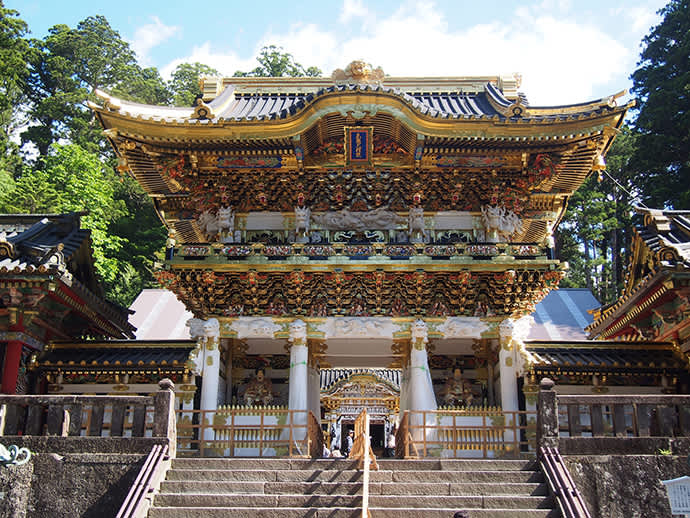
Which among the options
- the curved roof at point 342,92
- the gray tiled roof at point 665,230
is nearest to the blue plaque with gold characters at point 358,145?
the curved roof at point 342,92

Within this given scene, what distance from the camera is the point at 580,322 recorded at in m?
24.5

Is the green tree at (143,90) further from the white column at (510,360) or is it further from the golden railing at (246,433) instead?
the white column at (510,360)

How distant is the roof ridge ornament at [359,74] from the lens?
51.1ft

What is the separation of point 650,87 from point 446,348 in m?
19.4

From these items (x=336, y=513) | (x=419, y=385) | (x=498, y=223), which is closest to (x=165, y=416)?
(x=336, y=513)

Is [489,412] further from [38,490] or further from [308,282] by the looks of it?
[38,490]

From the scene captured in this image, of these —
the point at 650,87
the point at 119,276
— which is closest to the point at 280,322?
the point at 119,276

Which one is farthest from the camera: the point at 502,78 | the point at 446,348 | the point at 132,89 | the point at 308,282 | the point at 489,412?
the point at 132,89

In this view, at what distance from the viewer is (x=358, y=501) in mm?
9375

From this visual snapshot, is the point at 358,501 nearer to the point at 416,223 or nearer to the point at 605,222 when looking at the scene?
the point at 416,223

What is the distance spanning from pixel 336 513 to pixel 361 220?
826cm

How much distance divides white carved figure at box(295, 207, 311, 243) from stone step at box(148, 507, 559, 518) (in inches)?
299

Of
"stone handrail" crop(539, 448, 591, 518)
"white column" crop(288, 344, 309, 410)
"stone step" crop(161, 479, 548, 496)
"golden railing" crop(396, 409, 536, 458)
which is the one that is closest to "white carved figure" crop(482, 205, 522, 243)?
"golden railing" crop(396, 409, 536, 458)

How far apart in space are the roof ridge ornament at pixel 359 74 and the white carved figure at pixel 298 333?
19.2 ft
